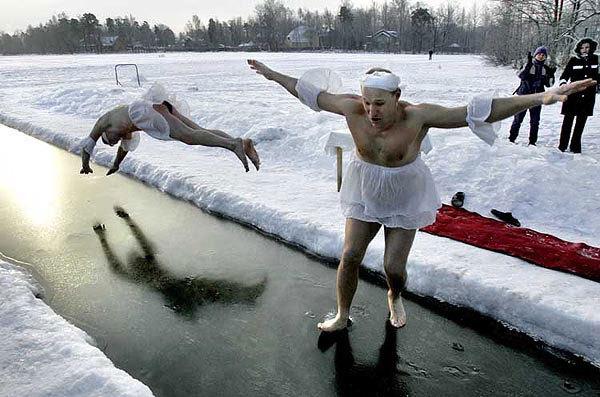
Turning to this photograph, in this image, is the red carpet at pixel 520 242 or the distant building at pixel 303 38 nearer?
the red carpet at pixel 520 242

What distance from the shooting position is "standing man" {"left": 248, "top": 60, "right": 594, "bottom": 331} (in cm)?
223

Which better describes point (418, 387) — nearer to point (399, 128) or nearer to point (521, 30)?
point (399, 128)

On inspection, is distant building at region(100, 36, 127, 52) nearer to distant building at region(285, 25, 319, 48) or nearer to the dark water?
distant building at region(285, 25, 319, 48)

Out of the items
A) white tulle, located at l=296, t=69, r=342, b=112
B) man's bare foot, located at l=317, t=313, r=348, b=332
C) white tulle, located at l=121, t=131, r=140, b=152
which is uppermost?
white tulle, located at l=296, t=69, r=342, b=112

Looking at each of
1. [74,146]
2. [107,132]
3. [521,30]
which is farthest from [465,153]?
[521,30]

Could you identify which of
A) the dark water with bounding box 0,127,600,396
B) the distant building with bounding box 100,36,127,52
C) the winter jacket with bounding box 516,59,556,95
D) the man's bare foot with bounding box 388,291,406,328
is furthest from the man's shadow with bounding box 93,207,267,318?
the distant building with bounding box 100,36,127,52

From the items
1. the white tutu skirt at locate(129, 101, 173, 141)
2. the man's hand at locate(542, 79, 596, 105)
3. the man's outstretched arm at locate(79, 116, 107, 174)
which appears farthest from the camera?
the man's outstretched arm at locate(79, 116, 107, 174)

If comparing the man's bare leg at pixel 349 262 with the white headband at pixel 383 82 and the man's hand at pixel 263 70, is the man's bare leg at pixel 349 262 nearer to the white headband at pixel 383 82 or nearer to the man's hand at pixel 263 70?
the white headband at pixel 383 82

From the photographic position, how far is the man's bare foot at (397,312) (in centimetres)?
296

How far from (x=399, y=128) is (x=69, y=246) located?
10.7ft

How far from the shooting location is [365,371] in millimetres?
2572

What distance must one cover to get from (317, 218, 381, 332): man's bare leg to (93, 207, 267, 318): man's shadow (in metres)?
0.69

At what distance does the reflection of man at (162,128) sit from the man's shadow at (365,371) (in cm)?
210

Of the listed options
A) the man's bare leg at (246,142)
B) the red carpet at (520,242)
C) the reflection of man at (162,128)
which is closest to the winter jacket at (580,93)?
the red carpet at (520,242)
